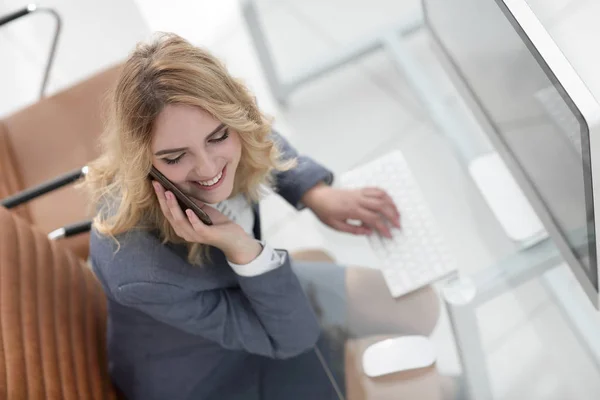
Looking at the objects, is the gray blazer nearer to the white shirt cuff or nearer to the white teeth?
the white shirt cuff

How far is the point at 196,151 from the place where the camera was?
3.57 ft

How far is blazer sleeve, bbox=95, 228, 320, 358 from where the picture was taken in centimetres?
120

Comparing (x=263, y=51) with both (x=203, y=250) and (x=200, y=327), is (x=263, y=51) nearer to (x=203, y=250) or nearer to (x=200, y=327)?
(x=203, y=250)

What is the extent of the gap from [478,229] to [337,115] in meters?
0.71

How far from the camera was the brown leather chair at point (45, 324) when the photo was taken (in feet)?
3.72

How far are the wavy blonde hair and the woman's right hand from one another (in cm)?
4

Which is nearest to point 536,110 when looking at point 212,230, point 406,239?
point 406,239

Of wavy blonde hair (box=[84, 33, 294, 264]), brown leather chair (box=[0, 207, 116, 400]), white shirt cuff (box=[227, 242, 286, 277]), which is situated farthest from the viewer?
white shirt cuff (box=[227, 242, 286, 277])

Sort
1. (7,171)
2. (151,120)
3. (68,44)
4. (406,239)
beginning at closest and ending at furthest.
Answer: (151,120)
(406,239)
(7,171)
(68,44)

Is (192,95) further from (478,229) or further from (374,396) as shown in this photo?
(478,229)

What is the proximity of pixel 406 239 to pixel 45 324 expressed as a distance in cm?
75

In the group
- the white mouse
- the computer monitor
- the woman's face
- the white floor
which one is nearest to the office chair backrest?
the white floor

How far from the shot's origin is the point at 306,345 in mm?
1360

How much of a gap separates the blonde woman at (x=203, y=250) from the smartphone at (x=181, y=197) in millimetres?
12
